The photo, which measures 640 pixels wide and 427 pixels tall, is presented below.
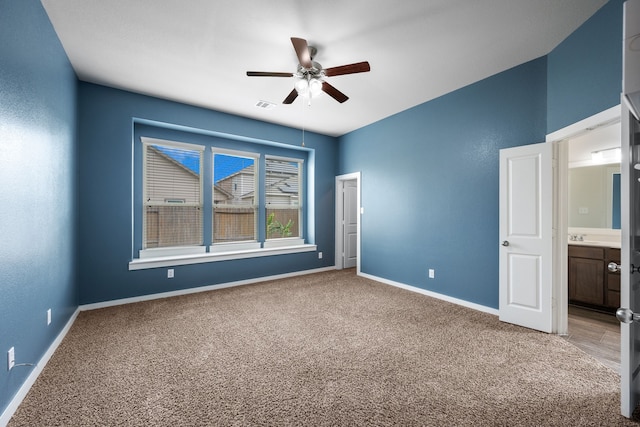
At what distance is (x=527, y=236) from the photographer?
2.85 metres

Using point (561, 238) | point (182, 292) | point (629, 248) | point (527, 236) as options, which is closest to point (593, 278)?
point (561, 238)

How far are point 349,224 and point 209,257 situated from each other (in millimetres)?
3034

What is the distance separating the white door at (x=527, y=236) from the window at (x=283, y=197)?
362cm

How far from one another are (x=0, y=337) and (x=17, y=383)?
1.50 feet

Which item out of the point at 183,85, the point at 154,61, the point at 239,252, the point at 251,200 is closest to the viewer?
the point at 154,61

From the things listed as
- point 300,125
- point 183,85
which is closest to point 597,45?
point 300,125

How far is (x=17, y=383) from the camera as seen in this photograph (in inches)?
67.6

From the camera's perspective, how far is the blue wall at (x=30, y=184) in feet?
5.24

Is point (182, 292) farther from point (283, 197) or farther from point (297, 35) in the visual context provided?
point (297, 35)

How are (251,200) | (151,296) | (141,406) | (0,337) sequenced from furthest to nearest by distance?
(251,200) < (151,296) < (141,406) < (0,337)

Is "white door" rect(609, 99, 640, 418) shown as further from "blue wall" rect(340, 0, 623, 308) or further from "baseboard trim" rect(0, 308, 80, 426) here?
"baseboard trim" rect(0, 308, 80, 426)

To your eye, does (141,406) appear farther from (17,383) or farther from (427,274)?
(427,274)

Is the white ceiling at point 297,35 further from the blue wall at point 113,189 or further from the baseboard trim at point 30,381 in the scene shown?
the baseboard trim at point 30,381

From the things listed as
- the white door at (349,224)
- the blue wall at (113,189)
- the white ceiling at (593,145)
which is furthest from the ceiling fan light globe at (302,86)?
the white ceiling at (593,145)
